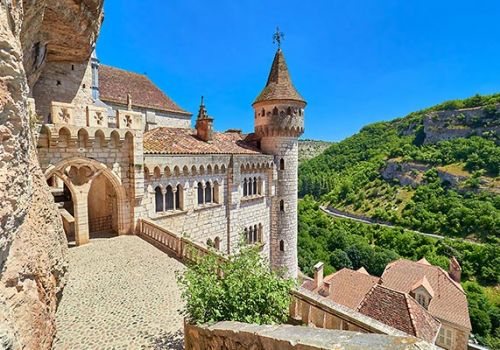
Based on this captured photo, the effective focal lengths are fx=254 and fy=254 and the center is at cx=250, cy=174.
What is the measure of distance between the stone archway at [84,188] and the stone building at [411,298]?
14.5 metres

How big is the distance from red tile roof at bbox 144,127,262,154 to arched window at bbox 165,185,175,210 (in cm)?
238

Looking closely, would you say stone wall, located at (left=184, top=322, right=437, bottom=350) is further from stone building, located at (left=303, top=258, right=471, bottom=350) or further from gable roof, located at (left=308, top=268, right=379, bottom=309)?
gable roof, located at (left=308, top=268, right=379, bottom=309)

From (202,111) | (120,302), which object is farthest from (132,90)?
(120,302)

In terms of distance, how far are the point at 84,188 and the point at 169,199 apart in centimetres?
481

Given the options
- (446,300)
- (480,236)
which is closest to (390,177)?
(480,236)

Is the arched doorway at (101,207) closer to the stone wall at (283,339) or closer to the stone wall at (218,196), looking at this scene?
the stone wall at (218,196)

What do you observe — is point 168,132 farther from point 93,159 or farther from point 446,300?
point 446,300

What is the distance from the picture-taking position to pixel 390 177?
3858 inches

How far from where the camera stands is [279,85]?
886 inches

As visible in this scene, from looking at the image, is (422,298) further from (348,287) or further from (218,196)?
(218,196)

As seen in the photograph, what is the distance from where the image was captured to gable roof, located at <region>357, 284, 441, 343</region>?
12.8 meters

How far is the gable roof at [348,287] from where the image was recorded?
2417 centimetres

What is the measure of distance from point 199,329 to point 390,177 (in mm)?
107966

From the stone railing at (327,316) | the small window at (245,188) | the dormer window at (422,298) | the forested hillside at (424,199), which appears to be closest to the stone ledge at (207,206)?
the small window at (245,188)
